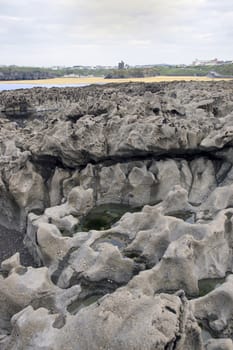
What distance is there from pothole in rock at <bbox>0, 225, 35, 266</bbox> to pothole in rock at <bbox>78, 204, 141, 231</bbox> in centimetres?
207

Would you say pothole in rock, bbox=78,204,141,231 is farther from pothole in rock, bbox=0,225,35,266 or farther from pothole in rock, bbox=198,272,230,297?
pothole in rock, bbox=198,272,230,297

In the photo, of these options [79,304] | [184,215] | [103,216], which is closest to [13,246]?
[103,216]

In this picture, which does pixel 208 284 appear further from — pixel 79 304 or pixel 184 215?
pixel 184 215

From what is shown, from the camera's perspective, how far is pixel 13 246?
44.8ft

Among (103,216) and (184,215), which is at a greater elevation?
(184,215)

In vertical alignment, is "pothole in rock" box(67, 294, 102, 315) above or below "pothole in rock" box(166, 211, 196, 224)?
below

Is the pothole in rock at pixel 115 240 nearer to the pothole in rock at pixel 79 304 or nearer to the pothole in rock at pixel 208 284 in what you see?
the pothole in rock at pixel 79 304

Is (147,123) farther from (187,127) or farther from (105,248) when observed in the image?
(105,248)

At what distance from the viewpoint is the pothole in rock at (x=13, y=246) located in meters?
12.5

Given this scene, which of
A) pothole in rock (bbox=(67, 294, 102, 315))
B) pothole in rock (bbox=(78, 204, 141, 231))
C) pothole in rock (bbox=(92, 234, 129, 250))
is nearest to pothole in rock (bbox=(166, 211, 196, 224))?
pothole in rock (bbox=(92, 234, 129, 250))

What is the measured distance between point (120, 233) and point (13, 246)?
480 centimetres

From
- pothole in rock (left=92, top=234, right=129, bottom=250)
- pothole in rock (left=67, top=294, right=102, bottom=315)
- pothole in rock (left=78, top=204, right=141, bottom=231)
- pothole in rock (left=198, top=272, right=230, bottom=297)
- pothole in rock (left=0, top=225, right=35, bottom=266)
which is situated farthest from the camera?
pothole in rock (left=78, top=204, right=141, bottom=231)

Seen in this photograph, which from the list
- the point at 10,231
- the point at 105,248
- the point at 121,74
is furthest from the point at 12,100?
the point at 121,74

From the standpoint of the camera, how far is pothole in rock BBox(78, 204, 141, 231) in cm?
1289
